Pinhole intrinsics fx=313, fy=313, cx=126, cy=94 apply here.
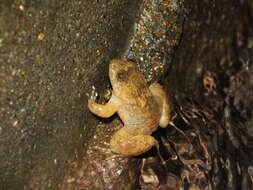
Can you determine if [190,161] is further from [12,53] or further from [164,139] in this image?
[12,53]

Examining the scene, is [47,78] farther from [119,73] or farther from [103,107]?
[119,73]

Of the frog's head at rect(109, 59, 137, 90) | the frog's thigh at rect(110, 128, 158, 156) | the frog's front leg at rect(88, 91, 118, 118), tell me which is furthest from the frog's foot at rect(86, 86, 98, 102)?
the frog's thigh at rect(110, 128, 158, 156)

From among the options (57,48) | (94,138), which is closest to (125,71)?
(94,138)

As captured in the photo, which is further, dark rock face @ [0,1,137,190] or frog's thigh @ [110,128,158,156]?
frog's thigh @ [110,128,158,156]

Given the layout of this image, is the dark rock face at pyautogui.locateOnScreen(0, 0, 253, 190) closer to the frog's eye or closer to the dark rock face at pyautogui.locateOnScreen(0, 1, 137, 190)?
the dark rock face at pyautogui.locateOnScreen(0, 1, 137, 190)

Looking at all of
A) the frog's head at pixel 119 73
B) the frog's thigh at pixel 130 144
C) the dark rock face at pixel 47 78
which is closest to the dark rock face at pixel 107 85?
the dark rock face at pixel 47 78

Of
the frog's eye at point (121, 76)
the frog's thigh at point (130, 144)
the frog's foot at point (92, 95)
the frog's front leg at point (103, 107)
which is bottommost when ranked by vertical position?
the frog's thigh at point (130, 144)

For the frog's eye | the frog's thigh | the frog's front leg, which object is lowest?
the frog's thigh

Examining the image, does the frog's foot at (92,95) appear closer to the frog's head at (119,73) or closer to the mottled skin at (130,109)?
the mottled skin at (130,109)

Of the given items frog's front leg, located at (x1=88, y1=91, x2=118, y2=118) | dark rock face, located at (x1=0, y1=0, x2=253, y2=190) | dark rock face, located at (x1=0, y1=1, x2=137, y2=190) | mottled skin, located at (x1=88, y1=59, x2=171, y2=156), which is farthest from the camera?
mottled skin, located at (x1=88, y1=59, x2=171, y2=156)

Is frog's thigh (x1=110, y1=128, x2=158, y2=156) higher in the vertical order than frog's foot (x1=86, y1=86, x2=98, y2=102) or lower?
lower
